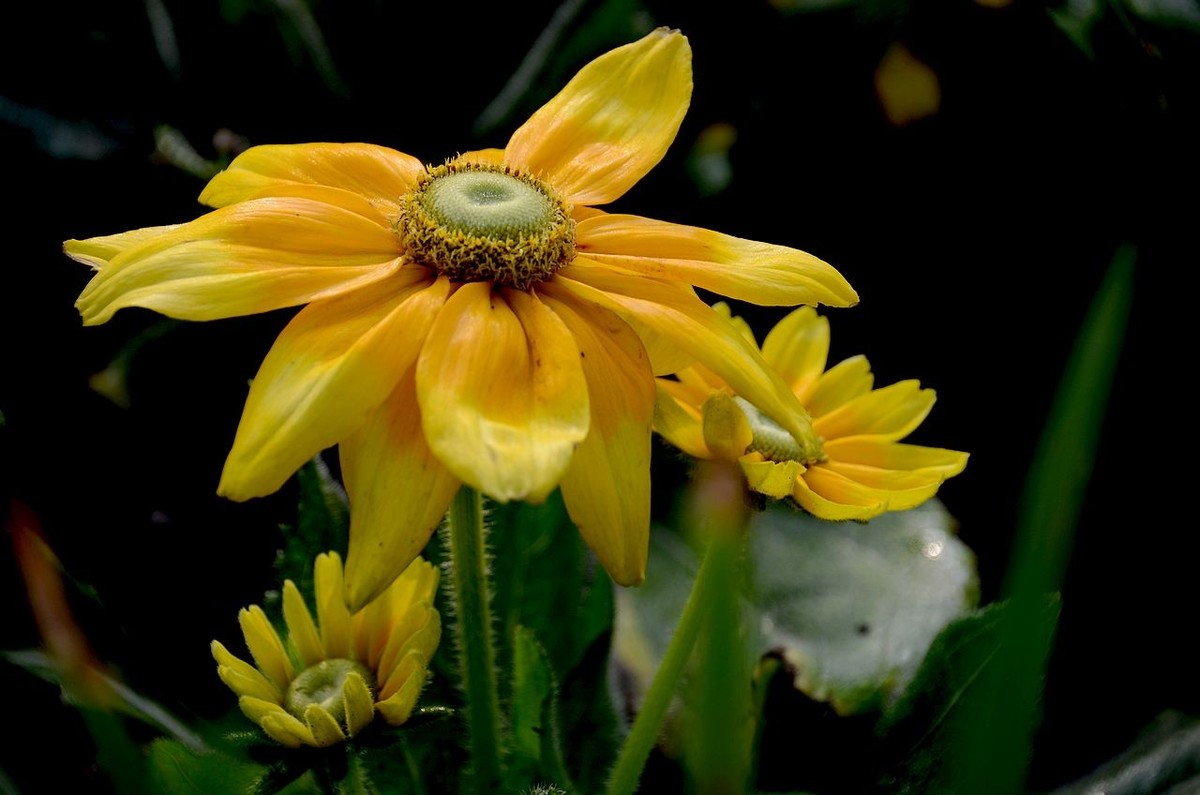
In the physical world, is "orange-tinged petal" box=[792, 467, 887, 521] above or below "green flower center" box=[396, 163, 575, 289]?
below

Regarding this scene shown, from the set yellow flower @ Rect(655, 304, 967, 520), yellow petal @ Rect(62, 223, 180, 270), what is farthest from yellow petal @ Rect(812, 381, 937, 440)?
yellow petal @ Rect(62, 223, 180, 270)

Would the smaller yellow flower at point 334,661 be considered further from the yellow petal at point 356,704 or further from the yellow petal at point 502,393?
the yellow petal at point 502,393

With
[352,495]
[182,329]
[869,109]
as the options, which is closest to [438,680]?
[352,495]

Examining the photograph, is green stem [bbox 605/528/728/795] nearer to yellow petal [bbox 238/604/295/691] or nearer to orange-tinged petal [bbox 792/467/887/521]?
orange-tinged petal [bbox 792/467/887/521]

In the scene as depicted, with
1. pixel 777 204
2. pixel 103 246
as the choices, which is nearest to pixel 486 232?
pixel 103 246

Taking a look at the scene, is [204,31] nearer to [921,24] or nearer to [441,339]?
[921,24]

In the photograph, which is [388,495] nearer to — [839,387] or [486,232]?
[486,232]

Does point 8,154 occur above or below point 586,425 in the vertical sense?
above
